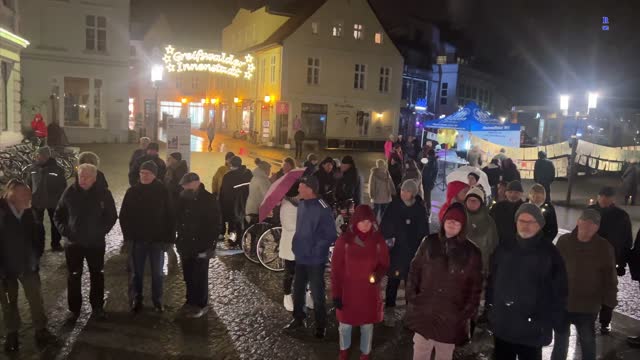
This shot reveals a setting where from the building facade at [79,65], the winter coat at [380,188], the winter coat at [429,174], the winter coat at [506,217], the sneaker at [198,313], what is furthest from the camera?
the building facade at [79,65]

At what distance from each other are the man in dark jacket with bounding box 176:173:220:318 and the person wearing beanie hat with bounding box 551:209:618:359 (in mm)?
3757

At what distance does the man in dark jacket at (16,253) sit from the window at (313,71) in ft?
101

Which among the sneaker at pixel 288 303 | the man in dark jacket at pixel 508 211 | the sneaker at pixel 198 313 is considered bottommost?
the sneaker at pixel 198 313

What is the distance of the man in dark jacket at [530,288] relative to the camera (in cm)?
393

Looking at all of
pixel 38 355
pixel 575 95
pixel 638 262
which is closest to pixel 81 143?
pixel 575 95

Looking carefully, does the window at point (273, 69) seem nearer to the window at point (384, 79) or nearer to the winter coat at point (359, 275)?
the window at point (384, 79)

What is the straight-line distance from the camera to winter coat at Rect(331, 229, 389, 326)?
487cm

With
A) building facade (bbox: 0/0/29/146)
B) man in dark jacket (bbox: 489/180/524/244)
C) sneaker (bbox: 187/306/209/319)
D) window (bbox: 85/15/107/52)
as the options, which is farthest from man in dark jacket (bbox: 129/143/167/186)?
window (bbox: 85/15/107/52)

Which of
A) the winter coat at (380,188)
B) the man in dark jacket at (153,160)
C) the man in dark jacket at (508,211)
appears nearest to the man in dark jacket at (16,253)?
the man in dark jacket at (153,160)

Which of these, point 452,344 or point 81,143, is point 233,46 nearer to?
point 81,143

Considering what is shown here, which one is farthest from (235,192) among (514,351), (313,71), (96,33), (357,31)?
(357,31)

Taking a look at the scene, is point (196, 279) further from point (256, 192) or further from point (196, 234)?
point (256, 192)

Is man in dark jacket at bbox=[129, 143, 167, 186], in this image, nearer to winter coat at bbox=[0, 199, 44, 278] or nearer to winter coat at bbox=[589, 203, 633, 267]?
winter coat at bbox=[0, 199, 44, 278]

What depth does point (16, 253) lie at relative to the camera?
16.9ft
